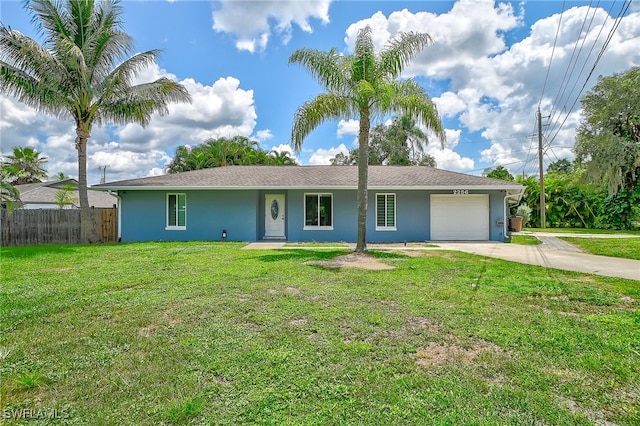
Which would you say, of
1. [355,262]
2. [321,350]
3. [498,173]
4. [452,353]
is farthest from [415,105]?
[498,173]

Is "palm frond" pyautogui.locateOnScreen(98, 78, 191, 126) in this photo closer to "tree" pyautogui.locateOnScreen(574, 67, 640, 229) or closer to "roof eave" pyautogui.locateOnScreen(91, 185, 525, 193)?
"roof eave" pyautogui.locateOnScreen(91, 185, 525, 193)

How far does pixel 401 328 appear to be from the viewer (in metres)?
4.11

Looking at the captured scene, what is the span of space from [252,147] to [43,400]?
29604mm

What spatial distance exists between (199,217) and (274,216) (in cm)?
337

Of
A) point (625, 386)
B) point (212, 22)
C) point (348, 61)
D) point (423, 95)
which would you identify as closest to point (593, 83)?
point (423, 95)

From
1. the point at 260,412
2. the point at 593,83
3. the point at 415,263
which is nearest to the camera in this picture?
the point at 260,412

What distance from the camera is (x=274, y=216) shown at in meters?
15.7

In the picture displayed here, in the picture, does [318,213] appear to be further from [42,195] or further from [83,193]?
[42,195]

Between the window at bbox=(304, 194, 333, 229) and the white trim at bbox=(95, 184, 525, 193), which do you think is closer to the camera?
the white trim at bbox=(95, 184, 525, 193)

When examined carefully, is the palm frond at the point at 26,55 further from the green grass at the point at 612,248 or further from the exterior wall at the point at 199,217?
the green grass at the point at 612,248

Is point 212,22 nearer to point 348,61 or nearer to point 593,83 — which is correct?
point 348,61

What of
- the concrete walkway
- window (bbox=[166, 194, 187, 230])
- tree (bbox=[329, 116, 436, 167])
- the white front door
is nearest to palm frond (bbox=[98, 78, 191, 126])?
window (bbox=[166, 194, 187, 230])

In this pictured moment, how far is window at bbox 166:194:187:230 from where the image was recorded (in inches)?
584

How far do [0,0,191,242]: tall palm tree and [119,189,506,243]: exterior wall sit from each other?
2057mm
